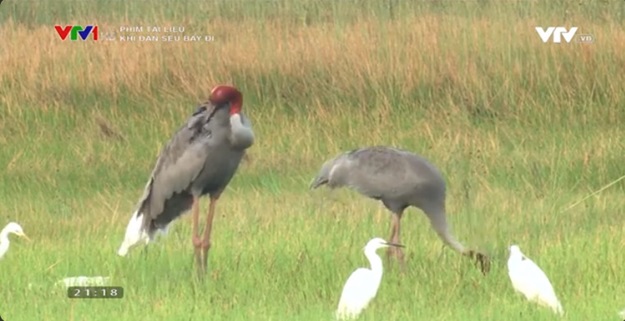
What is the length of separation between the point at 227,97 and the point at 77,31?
0.68m

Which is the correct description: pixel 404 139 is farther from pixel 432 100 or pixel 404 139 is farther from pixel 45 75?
pixel 45 75

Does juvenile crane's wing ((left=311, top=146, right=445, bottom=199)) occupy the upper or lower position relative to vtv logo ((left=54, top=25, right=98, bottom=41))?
lower

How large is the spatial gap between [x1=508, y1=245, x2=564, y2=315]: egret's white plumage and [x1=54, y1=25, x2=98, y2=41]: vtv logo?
77.0 inches

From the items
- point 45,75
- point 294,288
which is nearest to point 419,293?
point 294,288

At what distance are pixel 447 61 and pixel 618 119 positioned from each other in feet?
2.54

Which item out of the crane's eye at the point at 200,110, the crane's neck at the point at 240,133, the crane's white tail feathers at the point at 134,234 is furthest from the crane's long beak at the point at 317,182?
the crane's white tail feathers at the point at 134,234

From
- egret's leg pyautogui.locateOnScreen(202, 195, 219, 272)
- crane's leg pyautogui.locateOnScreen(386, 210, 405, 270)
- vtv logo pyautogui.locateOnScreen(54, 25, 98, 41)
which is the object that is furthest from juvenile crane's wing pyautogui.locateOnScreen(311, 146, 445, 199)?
vtv logo pyautogui.locateOnScreen(54, 25, 98, 41)

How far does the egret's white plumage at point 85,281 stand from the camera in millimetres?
11828

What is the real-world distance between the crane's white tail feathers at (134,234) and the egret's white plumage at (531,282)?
1.57 m

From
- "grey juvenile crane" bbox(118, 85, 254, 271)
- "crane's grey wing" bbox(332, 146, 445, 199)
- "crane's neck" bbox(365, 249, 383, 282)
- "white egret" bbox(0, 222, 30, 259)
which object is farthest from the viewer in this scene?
"crane's grey wing" bbox(332, 146, 445, 199)

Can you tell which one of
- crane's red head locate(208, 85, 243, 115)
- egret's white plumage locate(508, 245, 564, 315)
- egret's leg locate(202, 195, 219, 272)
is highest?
crane's red head locate(208, 85, 243, 115)

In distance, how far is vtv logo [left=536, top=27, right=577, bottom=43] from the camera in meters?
12.0

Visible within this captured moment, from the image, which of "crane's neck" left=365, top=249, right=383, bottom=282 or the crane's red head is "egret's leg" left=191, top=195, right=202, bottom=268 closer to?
the crane's red head

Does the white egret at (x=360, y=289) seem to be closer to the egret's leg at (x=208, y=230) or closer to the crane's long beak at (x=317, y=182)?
the crane's long beak at (x=317, y=182)
